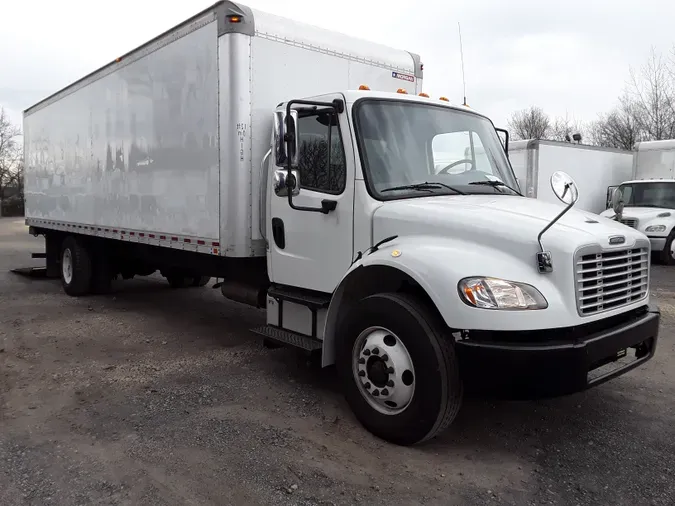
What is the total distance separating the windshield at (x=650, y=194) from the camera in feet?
47.6

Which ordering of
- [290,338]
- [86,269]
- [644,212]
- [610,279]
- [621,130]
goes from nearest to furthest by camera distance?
[610,279]
[290,338]
[86,269]
[644,212]
[621,130]

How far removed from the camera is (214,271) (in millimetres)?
6348

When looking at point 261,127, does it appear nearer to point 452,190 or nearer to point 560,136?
point 452,190

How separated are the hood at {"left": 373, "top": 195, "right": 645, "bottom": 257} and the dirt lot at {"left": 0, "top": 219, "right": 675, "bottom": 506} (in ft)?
4.53

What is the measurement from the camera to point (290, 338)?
15.8 feet

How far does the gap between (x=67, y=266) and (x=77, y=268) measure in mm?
588

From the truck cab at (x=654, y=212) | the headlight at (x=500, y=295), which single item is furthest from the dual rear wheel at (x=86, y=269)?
the truck cab at (x=654, y=212)

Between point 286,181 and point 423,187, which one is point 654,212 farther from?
point 286,181

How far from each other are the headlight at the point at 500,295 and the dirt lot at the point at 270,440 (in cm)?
106

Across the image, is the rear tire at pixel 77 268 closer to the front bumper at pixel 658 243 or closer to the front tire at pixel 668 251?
the front bumper at pixel 658 243

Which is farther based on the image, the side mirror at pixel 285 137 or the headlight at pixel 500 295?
the side mirror at pixel 285 137

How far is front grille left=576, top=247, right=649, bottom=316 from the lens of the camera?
341 centimetres

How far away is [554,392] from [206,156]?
12.2 feet

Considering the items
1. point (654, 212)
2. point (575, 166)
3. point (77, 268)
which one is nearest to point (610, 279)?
point (77, 268)
